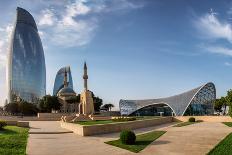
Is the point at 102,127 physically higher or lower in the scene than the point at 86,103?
lower

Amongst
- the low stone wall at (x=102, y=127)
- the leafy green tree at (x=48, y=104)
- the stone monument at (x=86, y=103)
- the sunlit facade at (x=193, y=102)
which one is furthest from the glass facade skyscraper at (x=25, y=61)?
the low stone wall at (x=102, y=127)

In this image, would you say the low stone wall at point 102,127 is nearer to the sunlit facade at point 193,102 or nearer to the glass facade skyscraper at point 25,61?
the sunlit facade at point 193,102

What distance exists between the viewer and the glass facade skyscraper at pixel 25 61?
149625 millimetres

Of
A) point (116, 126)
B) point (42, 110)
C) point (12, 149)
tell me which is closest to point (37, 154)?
point (12, 149)

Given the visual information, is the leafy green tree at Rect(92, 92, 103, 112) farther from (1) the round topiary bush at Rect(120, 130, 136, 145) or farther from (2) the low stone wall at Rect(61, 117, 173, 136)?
(1) the round topiary bush at Rect(120, 130, 136, 145)

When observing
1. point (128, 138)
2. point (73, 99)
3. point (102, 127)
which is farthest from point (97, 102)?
point (128, 138)

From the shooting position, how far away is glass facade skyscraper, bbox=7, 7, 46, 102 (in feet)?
491

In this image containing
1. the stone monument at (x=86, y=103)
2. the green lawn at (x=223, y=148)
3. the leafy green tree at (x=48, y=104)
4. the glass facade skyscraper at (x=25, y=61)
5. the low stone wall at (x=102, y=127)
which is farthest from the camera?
the glass facade skyscraper at (x=25, y=61)

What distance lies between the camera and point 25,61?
150500 millimetres

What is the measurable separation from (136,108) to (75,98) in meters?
34.5

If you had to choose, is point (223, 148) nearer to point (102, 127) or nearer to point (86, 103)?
point (102, 127)

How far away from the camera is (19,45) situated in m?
149

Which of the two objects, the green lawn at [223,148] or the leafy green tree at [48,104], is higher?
the leafy green tree at [48,104]

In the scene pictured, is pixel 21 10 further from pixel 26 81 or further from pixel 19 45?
pixel 26 81
